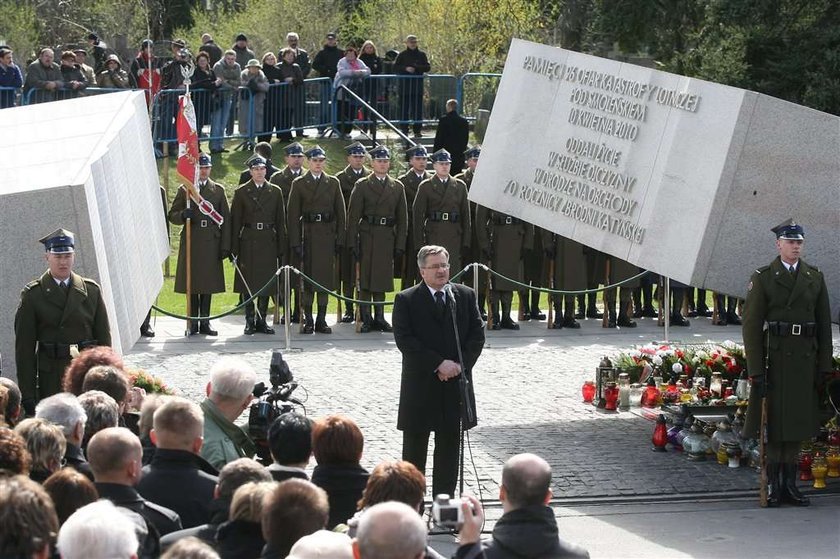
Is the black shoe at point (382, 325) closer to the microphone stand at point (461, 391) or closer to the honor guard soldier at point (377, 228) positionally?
the honor guard soldier at point (377, 228)

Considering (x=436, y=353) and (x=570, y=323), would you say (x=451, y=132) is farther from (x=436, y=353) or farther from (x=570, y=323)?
(x=436, y=353)

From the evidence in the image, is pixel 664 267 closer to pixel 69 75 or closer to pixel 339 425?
pixel 339 425

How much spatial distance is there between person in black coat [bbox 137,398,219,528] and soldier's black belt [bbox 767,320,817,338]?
16.9 feet

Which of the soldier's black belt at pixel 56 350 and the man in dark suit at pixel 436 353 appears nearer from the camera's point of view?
the man in dark suit at pixel 436 353

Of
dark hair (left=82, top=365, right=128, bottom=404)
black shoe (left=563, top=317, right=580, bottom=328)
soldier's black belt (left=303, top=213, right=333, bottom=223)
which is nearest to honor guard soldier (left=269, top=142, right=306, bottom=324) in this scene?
soldier's black belt (left=303, top=213, right=333, bottom=223)

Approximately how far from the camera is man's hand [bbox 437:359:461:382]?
10211mm

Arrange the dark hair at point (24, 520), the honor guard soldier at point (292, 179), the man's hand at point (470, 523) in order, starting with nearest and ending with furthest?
1. the dark hair at point (24, 520)
2. the man's hand at point (470, 523)
3. the honor guard soldier at point (292, 179)

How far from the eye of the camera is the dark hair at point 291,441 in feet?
23.3

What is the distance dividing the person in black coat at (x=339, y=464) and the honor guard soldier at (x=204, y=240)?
10.9 m

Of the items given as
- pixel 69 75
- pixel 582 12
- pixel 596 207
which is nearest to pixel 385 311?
pixel 596 207

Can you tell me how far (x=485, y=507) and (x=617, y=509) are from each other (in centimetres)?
91

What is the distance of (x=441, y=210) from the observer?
1812 centimetres

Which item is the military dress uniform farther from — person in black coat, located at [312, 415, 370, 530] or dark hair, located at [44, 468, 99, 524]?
dark hair, located at [44, 468, 99, 524]

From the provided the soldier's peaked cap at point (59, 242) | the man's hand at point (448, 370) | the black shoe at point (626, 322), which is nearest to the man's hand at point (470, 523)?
the man's hand at point (448, 370)
